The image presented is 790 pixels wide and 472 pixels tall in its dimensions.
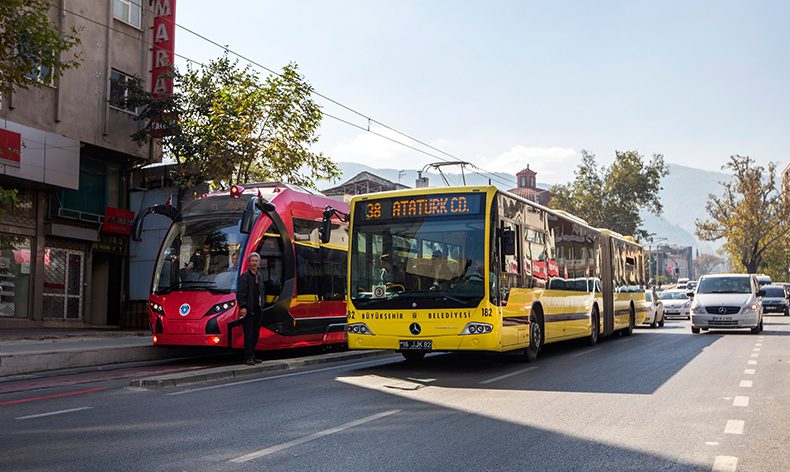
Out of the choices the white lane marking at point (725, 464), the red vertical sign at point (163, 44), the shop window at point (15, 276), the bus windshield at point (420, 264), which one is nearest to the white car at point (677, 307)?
the red vertical sign at point (163, 44)

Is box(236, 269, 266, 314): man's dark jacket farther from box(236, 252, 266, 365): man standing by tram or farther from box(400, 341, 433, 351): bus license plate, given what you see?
box(400, 341, 433, 351): bus license plate

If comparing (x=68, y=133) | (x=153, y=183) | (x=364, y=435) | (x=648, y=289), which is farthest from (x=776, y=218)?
(x=364, y=435)

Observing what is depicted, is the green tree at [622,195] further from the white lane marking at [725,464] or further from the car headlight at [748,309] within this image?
the white lane marking at [725,464]

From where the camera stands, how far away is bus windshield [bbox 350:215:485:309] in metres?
12.2

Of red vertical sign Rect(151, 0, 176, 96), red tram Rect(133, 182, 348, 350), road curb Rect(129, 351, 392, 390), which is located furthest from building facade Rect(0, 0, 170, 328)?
road curb Rect(129, 351, 392, 390)

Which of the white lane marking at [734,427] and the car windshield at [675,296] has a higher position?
the car windshield at [675,296]

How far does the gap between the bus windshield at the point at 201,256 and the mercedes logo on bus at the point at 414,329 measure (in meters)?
3.61

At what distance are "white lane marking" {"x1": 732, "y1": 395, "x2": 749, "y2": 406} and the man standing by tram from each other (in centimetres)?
753

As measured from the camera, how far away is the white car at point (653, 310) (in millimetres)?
28594

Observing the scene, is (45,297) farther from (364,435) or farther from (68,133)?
(364,435)

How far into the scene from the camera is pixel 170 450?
6.26m

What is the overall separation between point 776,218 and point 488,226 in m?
60.1

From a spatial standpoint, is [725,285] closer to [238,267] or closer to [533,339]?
[533,339]

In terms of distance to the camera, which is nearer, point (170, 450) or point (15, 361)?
point (170, 450)
